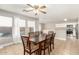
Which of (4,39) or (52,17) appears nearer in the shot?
(4,39)

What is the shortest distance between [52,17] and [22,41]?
79 centimetres

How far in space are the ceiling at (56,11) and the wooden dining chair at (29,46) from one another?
0.49 metres

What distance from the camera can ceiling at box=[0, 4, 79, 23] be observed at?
170 cm

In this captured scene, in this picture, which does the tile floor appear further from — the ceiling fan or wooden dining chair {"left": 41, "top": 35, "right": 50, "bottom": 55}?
the ceiling fan

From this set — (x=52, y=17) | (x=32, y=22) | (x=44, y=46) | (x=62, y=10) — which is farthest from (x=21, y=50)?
(x=62, y=10)

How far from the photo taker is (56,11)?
5.78 ft

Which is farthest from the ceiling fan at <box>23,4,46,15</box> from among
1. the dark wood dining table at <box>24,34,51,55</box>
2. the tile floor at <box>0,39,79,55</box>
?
the tile floor at <box>0,39,79,55</box>

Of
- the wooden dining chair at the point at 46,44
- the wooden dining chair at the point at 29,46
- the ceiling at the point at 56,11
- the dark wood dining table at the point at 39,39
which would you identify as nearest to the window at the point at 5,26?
the ceiling at the point at 56,11

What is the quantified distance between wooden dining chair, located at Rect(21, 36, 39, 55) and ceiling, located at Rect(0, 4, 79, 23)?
19.1 inches

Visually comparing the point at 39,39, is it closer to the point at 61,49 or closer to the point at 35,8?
the point at 61,49

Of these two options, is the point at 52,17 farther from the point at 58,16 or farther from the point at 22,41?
the point at 22,41

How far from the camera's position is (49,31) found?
1.83 meters

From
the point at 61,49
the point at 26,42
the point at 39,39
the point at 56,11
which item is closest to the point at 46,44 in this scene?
the point at 39,39

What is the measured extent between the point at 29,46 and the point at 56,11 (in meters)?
0.89
